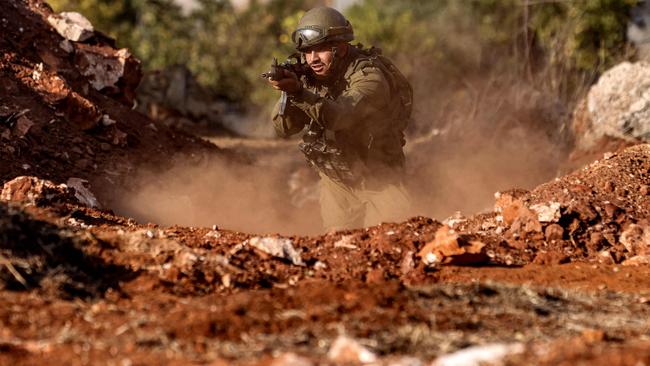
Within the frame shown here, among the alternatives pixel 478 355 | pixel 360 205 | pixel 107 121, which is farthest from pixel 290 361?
pixel 107 121

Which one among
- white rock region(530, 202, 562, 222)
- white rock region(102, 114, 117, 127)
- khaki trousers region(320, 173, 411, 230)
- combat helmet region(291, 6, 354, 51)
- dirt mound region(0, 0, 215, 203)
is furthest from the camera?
white rock region(102, 114, 117, 127)

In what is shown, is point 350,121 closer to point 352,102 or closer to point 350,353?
point 352,102

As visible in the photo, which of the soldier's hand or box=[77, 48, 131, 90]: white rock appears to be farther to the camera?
box=[77, 48, 131, 90]: white rock

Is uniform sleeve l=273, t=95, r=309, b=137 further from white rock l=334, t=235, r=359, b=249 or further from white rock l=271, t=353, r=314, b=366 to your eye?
white rock l=271, t=353, r=314, b=366

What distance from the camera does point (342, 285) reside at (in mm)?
3664

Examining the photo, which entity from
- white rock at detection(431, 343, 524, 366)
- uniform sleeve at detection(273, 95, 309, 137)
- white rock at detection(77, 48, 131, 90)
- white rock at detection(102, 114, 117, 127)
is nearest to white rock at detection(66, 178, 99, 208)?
white rock at detection(102, 114, 117, 127)

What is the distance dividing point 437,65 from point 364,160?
381 inches

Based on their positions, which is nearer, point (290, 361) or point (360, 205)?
point (290, 361)

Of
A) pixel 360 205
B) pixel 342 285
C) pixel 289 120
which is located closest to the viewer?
pixel 342 285

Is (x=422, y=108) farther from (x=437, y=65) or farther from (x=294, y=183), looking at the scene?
(x=294, y=183)

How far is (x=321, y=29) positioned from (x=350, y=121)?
2.50 ft

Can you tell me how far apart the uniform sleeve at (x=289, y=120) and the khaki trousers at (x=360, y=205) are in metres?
0.62

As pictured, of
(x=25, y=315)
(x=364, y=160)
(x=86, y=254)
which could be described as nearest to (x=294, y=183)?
(x=364, y=160)

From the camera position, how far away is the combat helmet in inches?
232
